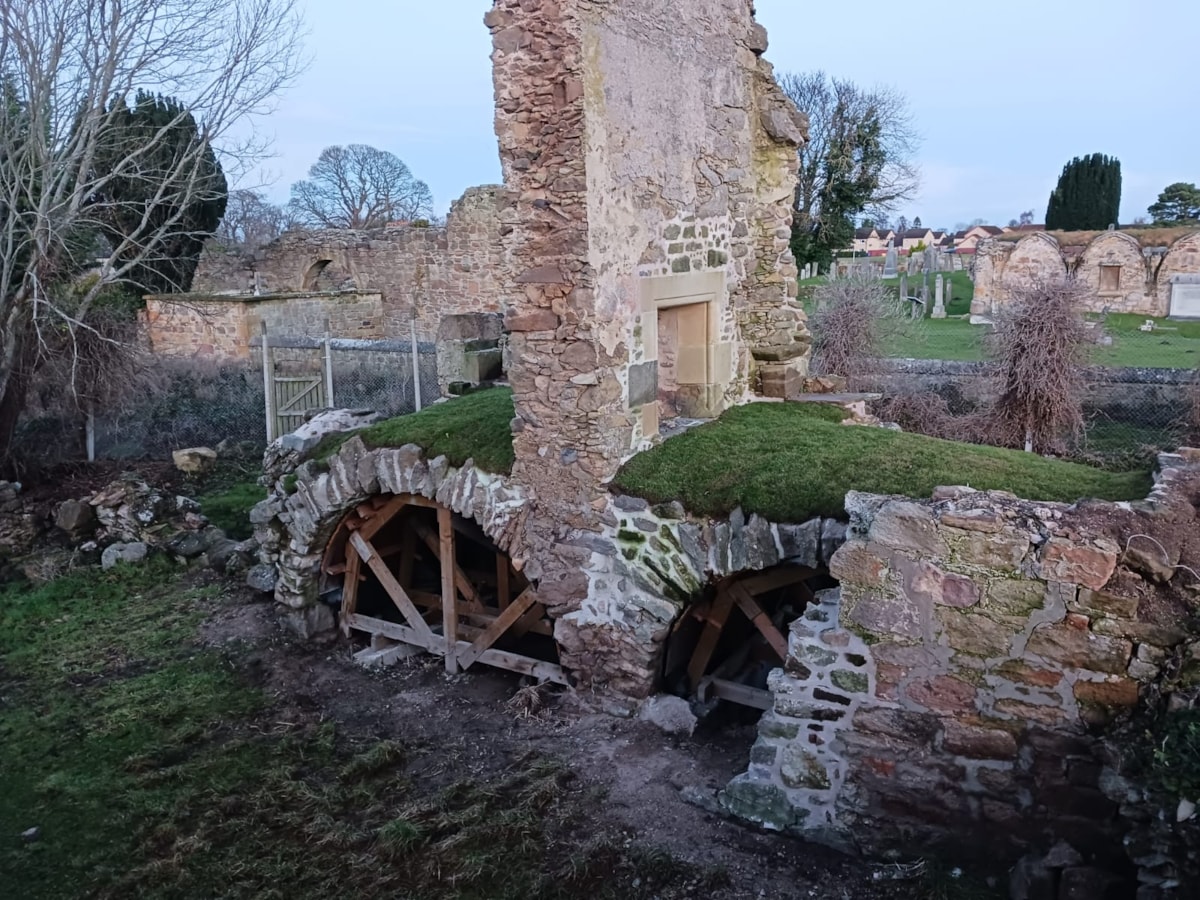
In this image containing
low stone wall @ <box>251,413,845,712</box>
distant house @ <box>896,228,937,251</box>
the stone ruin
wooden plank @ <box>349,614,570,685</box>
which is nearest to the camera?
the stone ruin

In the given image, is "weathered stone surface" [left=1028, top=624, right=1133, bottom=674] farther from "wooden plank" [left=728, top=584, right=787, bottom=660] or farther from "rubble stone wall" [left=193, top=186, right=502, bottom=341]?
"rubble stone wall" [left=193, top=186, right=502, bottom=341]

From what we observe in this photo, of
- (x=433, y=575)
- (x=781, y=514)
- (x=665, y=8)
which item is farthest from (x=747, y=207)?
(x=433, y=575)

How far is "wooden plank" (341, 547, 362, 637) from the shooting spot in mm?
8586

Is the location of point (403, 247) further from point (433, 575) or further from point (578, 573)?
point (578, 573)

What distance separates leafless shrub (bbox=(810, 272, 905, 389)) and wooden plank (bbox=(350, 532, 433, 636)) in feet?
27.3

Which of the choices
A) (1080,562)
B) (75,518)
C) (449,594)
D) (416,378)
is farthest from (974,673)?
(75,518)

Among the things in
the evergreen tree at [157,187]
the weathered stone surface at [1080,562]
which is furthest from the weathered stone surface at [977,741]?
the evergreen tree at [157,187]

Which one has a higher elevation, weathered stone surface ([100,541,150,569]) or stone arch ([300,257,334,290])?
stone arch ([300,257,334,290])

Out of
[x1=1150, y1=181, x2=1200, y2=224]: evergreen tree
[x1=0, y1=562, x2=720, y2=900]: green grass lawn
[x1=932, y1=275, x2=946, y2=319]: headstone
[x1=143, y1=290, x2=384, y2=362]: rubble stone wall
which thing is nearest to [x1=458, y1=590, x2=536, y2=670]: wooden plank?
[x1=0, y1=562, x2=720, y2=900]: green grass lawn

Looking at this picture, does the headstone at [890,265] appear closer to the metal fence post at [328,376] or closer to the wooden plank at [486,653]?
the metal fence post at [328,376]

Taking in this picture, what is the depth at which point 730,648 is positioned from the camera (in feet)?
24.8

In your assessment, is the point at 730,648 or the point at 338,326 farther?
the point at 338,326

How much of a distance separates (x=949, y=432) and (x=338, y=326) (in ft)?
38.5

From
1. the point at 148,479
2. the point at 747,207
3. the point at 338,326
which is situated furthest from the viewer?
the point at 338,326
